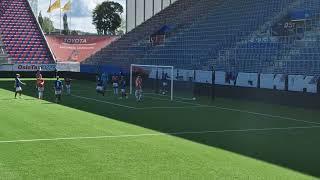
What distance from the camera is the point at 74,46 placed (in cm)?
7519

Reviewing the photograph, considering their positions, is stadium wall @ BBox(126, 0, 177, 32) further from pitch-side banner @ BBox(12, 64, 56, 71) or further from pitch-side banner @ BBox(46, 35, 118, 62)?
pitch-side banner @ BBox(46, 35, 118, 62)

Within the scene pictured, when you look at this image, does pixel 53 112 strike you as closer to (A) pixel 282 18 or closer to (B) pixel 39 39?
(A) pixel 282 18

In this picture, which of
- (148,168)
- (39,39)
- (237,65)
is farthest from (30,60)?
(148,168)

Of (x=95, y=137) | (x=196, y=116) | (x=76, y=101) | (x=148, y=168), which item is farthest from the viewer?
(x=76, y=101)

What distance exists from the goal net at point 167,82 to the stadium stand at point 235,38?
255 centimetres

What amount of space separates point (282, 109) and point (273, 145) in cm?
1222

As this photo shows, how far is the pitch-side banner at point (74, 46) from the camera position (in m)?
73.1

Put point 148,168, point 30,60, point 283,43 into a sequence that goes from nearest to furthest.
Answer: point 148,168, point 283,43, point 30,60

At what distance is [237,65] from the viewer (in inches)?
1490

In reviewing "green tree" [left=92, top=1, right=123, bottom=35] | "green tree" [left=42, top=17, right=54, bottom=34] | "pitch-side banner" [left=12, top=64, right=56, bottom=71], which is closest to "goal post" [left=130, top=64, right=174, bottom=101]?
"pitch-side banner" [left=12, top=64, right=56, bottom=71]

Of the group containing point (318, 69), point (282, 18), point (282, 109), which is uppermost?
point (282, 18)

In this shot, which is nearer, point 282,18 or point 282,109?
point 282,109

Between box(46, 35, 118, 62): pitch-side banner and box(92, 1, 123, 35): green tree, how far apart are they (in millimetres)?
35096

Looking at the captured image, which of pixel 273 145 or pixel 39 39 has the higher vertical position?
pixel 39 39
